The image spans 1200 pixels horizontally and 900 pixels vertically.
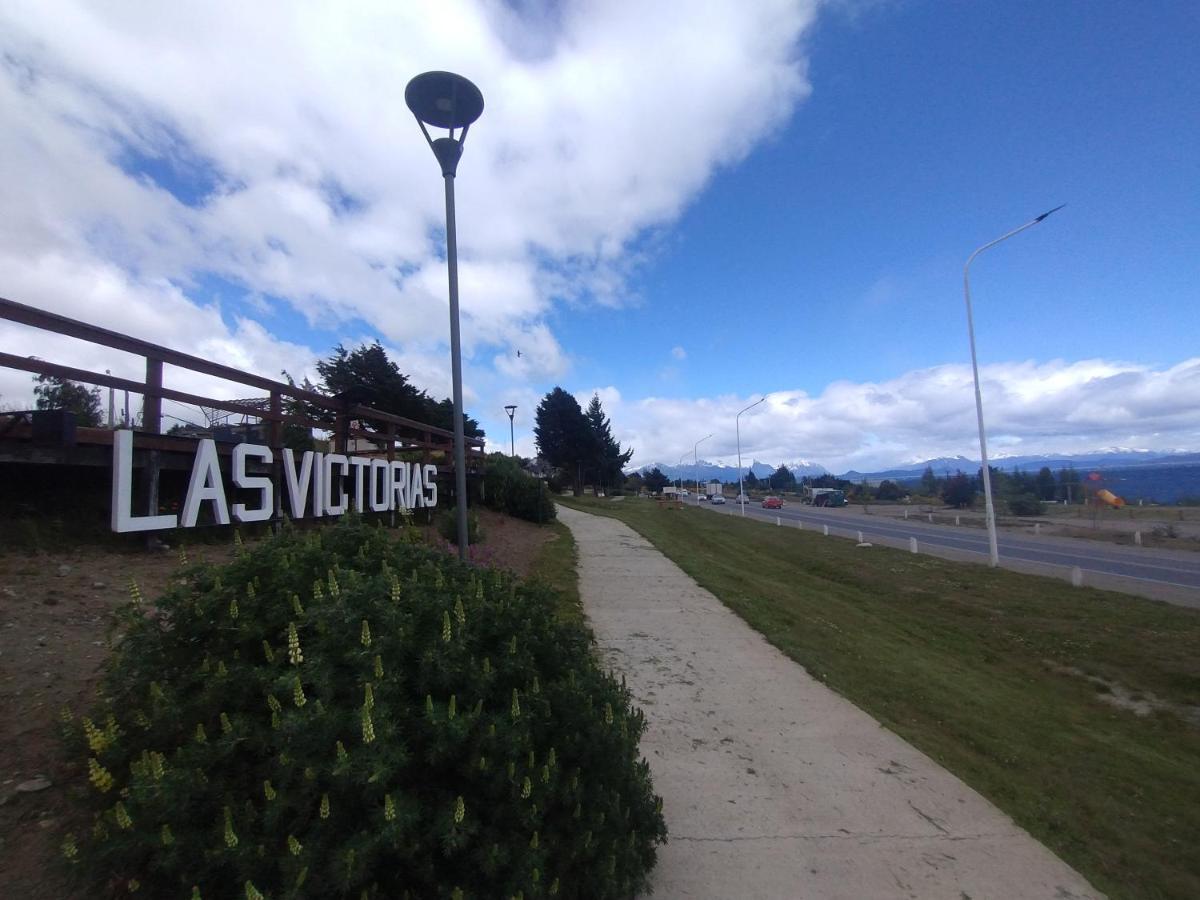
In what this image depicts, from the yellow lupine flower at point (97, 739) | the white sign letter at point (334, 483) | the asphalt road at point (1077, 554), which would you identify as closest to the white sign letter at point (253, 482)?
the white sign letter at point (334, 483)

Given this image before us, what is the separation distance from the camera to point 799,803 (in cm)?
349

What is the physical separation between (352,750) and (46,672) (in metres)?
2.32

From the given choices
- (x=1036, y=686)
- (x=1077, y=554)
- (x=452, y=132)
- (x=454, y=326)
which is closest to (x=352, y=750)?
(x=454, y=326)

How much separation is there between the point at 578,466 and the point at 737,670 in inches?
1832

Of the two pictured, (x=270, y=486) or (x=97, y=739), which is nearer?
(x=97, y=739)

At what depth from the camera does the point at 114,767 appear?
2094 mm

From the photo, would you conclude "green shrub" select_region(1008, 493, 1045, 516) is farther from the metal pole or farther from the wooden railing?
the metal pole

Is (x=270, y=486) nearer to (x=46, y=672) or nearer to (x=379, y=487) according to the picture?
(x=379, y=487)

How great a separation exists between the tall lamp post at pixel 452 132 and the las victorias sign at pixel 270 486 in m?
2.54

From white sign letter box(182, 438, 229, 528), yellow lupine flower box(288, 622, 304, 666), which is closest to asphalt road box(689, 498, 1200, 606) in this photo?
yellow lupine flower box(288, 622, 304, 666)

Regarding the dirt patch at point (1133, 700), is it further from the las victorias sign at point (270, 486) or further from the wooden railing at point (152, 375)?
the wooden railing at point (152, 375)

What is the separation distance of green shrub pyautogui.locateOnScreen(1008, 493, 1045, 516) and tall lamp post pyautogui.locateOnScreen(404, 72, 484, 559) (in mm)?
53405

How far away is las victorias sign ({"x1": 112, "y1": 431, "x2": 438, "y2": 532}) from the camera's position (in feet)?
15.8

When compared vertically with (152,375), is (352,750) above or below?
below
